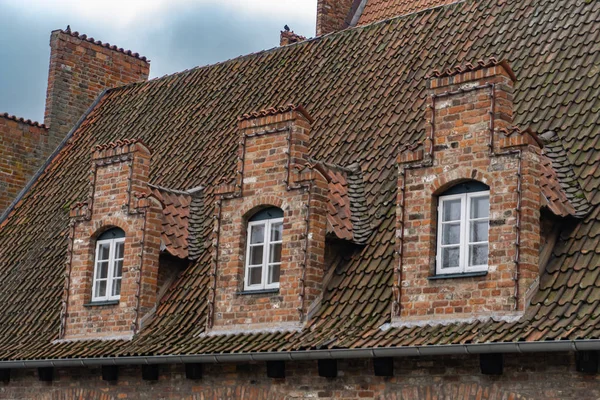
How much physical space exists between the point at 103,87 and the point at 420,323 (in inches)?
543

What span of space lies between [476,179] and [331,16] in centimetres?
1239

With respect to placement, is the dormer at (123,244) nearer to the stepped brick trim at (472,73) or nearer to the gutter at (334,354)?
the gutter at (334,354)

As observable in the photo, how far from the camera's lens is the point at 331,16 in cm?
2491

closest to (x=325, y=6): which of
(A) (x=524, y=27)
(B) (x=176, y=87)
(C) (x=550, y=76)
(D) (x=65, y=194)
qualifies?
(B) (x=176, y=87)

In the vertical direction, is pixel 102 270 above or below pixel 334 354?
above

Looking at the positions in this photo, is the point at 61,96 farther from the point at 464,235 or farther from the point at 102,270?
the point at 464,235

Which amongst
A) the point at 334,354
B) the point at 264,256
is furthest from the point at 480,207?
the point at 264,256

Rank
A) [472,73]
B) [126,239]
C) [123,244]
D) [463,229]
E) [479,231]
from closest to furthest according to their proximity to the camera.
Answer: [479,231] < [463,229] < [472,73] < [126,239] < [123,244]

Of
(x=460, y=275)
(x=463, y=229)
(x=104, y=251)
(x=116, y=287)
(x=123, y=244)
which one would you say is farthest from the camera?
(x=104, y=251)

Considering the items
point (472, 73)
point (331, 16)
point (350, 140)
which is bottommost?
point (350, 140)

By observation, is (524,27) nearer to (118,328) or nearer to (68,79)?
(118,328)

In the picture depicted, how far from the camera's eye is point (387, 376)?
42.9 feet

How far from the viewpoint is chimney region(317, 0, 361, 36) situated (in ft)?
81.6

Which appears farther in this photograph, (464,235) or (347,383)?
(347,383)
